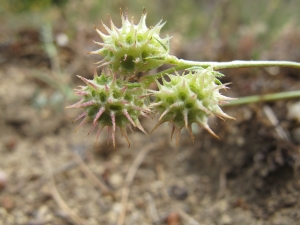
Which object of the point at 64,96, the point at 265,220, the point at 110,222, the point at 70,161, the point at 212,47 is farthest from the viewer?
the point at 212,47

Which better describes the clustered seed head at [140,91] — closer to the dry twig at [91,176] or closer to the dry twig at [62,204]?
the dry twig at [62,204]

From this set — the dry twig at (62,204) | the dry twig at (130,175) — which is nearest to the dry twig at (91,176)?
the dry twig at (130,175)

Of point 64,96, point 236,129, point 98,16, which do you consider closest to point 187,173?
point 236,129

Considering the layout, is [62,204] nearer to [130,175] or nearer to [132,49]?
[130,175]

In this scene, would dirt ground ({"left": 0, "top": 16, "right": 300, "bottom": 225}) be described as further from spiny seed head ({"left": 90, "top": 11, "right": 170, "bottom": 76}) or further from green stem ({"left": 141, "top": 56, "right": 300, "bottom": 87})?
spiny seed head ({"left": 90, "top": 11, "right": 170, "bottom": 76})

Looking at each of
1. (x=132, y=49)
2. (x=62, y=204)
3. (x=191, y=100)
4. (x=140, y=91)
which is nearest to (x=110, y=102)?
(x=140, y=91)

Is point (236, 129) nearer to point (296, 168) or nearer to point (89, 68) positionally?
point (296, 168)
